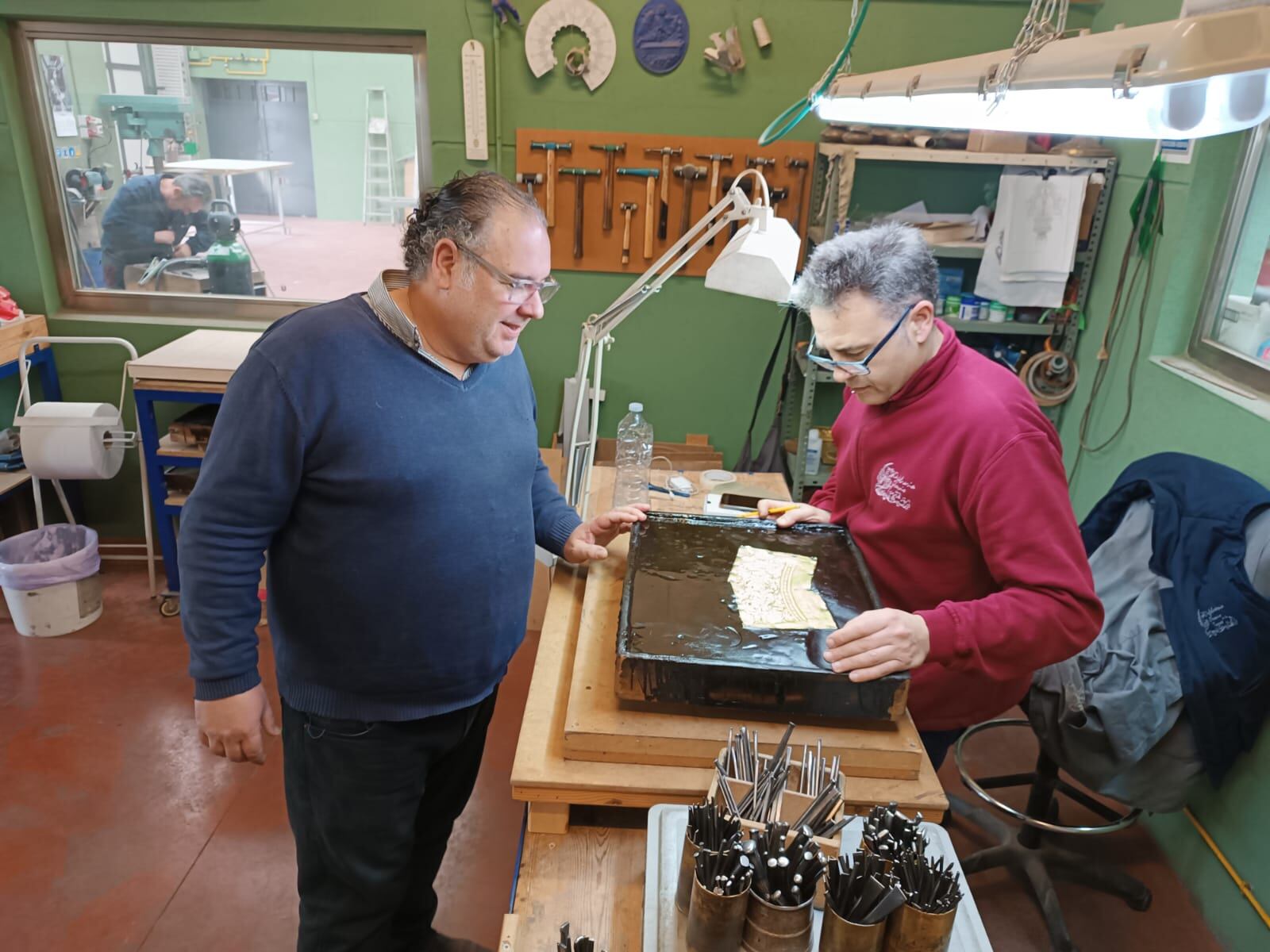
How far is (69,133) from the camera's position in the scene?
11.0ft

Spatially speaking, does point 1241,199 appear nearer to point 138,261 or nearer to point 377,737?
point 377,737

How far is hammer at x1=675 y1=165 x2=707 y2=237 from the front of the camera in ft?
10.5

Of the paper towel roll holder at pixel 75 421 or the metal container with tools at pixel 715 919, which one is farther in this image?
the paper towel roll holder at pixel 75 421

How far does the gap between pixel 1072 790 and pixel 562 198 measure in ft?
8.58

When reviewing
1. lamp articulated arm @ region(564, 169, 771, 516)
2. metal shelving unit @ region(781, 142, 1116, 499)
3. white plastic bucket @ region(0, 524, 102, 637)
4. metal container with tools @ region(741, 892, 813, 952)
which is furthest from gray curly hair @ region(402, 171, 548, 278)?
white plastic bucket @ region(0, 524, 102, 637)

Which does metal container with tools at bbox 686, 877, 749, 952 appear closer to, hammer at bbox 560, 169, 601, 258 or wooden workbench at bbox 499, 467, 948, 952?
wooden workbench at bbox 499, 467, 948, 952

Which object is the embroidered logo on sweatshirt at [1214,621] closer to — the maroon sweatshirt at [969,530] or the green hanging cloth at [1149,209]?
the maroon sweatshirt at [969,530]

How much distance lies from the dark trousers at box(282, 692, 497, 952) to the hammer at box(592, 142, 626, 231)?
86.8 inches

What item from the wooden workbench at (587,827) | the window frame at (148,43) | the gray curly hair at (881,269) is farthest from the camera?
the window frame at (148,43)

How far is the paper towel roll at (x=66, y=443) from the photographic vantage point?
3.08 meters

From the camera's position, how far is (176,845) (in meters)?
2.28

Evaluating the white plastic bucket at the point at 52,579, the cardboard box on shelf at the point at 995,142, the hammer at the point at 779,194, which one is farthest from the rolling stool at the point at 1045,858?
the white plastic bucket at the point at 52,579

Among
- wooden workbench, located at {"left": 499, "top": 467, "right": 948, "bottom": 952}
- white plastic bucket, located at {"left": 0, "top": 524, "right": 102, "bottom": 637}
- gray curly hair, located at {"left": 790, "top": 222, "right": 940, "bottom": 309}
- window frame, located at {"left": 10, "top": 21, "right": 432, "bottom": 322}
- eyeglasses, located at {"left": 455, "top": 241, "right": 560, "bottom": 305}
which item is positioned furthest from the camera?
window frame, located at {"left": 10, "top": 21, "right": 432, "bottom": 322}

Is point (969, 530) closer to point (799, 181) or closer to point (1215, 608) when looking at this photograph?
point (1215, 608)
